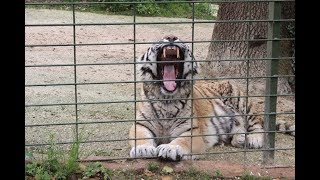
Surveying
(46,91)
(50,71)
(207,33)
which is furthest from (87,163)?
(207,33)

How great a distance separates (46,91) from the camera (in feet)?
24.9

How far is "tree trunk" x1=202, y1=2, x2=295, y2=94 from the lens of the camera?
751cm

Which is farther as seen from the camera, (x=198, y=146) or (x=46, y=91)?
(x=46, y=91)

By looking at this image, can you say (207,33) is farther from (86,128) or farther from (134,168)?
(134,168)

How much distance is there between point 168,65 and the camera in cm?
544

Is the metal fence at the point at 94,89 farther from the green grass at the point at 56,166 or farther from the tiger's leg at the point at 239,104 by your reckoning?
the tiger's leg at the point at 239,104

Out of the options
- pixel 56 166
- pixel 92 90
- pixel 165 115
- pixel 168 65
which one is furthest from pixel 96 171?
pixel 92 90

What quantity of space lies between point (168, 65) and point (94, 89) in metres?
2.63

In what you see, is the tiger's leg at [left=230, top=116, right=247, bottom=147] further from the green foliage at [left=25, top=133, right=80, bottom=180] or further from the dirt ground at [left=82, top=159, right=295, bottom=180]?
the green foliage at [left=25, top=133, right=80, bottom=180]

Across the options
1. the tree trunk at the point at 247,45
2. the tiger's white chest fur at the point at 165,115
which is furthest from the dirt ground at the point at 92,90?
the tree trunk at the point at 247,45

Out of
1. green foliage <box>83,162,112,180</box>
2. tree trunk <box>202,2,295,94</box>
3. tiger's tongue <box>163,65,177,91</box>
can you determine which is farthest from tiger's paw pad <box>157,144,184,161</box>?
tree trunk <box>202,2,295,94</box>

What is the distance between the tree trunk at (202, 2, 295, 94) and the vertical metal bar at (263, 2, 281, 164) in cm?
225

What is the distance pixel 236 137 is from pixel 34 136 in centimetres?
223

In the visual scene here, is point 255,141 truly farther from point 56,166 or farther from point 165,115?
point 56,166
